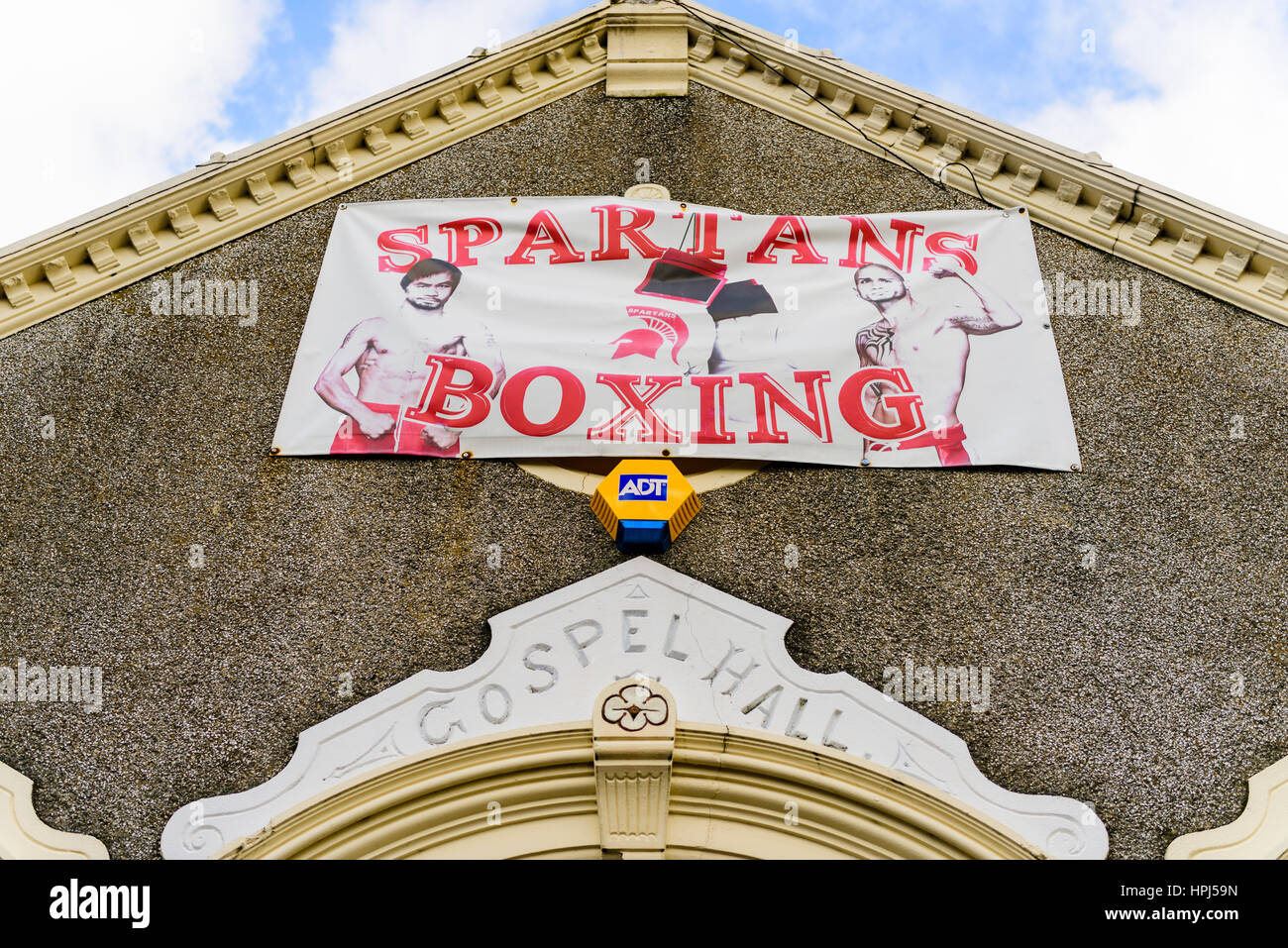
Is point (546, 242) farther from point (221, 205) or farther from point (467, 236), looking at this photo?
point (221, 205)

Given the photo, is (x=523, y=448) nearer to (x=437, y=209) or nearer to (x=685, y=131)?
(x=437, y=209)

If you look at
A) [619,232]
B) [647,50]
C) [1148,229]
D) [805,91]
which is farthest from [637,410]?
[1148,229]

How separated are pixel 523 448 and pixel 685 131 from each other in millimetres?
2600

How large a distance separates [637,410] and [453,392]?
100cm

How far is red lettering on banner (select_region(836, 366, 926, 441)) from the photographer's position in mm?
7352

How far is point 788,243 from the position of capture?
26.3ft

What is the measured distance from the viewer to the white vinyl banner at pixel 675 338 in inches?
289

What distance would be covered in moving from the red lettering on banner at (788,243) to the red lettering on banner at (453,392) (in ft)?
5.63

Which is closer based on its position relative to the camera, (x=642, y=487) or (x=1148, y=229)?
(x=642, y=487)

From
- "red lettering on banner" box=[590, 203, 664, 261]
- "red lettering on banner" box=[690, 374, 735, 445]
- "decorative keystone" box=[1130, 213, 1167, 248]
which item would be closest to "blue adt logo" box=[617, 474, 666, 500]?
"red lettering on banner" box=[690, 374, 735, 445]

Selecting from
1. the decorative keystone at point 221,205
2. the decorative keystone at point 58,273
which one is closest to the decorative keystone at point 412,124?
the decorative keystone at point 221,205

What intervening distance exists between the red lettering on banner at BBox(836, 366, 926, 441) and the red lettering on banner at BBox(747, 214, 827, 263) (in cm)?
84

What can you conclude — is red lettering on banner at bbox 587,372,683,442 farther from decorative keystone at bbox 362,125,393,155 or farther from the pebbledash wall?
decorative keystone at bbox 362,125,393,155

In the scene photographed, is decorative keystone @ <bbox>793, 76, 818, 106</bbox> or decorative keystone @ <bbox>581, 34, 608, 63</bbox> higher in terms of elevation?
decorative keystone @ <bbox>581, 34, 608, 63</bbox>
